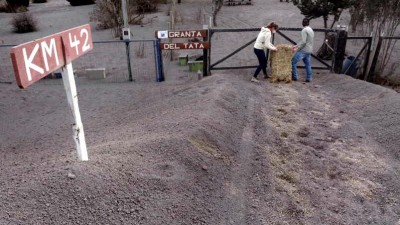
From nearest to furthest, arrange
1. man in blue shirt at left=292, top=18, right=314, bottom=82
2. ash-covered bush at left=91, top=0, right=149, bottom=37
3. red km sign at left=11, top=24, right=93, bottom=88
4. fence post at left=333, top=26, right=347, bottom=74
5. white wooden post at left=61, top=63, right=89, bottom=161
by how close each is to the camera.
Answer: red km sign at left=11, top=24, right=93, bottom=88 → white wooden post at left=61, top=63, right=89, bottom=161 → man in blue shirt at left=292, top=18, right=314, bottom=82 → fence post at left=333, top=26, right=347, bottom=74 → ash-covered bush at left=91, top=0, right=149, bottom=37

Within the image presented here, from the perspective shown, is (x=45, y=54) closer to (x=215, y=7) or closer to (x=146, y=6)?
(x=215, y=7)

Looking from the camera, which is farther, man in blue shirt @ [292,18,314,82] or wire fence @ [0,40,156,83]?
wire fence @ [0,40,156,83]

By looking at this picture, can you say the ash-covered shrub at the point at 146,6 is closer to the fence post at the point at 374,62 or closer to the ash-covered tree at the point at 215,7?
the ash-covered tree at the point at 215,7

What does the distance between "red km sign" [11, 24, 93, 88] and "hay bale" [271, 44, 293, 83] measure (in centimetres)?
620

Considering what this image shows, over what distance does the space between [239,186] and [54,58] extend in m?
2.51

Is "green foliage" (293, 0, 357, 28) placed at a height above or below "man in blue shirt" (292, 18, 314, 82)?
above

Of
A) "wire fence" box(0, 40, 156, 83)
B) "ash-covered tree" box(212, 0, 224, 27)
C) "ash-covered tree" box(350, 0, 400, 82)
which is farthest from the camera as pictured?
"ash-covered tree" box(212, 0, 224, 27)

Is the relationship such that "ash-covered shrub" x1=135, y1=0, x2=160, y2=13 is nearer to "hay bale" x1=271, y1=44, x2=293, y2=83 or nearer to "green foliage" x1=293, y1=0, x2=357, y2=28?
"green foliage" x1=293, y1=0, x2=357, y2=28

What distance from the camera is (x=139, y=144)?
4.70m

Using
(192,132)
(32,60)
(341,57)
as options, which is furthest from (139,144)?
(341,57)

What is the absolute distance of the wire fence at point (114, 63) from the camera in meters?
10.8

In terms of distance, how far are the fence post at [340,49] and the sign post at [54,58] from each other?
7743mm

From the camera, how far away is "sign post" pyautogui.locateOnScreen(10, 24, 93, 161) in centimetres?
265

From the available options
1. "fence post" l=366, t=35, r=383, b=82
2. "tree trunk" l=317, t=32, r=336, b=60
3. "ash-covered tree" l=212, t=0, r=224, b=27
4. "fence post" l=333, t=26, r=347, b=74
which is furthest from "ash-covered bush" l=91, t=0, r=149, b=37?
"fence post" l=366, t=35, r=383, b=82
